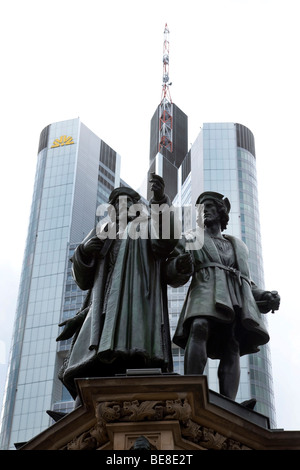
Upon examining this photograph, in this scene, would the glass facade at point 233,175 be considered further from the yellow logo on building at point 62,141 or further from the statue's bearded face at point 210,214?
the statue's bearded face at point 210,214

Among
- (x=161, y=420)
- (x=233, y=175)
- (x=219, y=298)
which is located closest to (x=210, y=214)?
(x=219, y=298)

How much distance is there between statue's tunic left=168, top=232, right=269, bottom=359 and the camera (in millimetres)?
9383

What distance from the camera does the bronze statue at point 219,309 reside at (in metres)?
9.28

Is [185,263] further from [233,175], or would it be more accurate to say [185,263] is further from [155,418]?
[233,175]

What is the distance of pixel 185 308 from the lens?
9.74 m

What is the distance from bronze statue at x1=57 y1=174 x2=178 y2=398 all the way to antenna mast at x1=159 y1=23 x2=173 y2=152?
339 feet

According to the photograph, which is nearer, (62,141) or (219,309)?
(219,309)

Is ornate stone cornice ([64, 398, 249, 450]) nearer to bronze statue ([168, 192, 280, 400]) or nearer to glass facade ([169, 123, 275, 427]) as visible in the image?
bronze statue ([168, 192, 280, 400])

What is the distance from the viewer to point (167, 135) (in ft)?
386

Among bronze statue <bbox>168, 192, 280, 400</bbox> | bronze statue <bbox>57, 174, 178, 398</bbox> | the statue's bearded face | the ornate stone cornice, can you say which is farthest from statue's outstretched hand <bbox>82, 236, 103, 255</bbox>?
the ornate stone cornice

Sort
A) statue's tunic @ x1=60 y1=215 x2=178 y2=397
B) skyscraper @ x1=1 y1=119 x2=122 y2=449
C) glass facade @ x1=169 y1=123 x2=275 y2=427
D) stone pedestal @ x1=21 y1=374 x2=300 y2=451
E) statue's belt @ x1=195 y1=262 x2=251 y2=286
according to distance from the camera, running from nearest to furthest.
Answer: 1. stone pedestal @ x1=21 y1=374 x2=300 y2=451
2. statue's tunic @ x1=60 y1=215 x2=178 y2=397
3. statue's belt @ x1=195 y1=262 x2=251 y2=286
4. skyscraper @ x1=1 y1=119 x2=122 y2=449
5. glass facade @ x1=169 y1=123 x2=275 y2=427

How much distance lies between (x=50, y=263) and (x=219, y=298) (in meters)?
79.6

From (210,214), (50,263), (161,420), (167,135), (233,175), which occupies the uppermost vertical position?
(167,135)

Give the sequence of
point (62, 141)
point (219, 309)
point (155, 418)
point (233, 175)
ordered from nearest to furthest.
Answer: point (155, 418)
point (219, 309)
point (233, 175)
point (62, 141)
